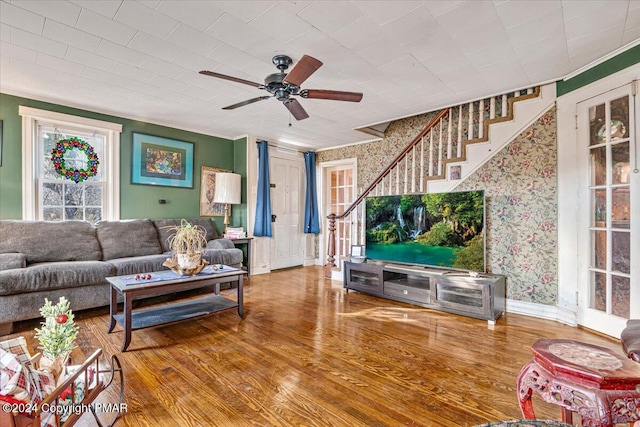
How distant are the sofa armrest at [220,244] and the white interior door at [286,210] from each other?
4.06 ft

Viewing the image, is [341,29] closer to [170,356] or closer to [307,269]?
[170,356]

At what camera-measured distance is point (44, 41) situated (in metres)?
2.40

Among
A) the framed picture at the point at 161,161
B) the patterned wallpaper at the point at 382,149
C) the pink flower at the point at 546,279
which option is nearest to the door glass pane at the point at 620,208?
the pink flower at the point at 546,279

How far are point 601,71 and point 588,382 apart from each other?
297 centimetres

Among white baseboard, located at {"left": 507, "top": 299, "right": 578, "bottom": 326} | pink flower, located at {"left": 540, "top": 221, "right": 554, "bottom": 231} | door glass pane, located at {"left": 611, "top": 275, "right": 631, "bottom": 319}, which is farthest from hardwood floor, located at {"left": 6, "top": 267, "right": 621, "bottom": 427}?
pink flower, located at {"left": 540, "top": 221, "right": 554, "bottom": 231}

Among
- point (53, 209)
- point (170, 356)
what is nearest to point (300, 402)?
point (170, 356)

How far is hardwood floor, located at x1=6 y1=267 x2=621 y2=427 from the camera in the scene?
1.66m

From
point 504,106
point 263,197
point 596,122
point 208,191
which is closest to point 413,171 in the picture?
point 504,106

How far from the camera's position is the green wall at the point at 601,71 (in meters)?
2.49

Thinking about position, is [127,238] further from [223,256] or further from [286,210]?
[286,210]

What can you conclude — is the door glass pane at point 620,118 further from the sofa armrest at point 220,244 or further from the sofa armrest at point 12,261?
the sofa armrest at point 12,261

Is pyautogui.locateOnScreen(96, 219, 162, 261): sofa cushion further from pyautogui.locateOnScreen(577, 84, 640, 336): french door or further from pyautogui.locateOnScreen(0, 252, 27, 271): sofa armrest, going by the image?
pyautogui.locateOnScreen(577, 84, 640, 336): french door

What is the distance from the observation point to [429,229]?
3711 mm

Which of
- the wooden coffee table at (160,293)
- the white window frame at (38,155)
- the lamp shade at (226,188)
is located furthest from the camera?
the lamp shade at (226,188)
